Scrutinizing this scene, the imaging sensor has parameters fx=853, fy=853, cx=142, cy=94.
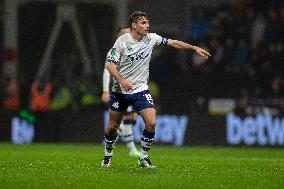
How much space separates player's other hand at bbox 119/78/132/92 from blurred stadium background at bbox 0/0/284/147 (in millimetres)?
10034

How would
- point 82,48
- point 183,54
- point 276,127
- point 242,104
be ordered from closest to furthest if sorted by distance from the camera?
point 276,127, point 242,104, point 183,54, point 82,48

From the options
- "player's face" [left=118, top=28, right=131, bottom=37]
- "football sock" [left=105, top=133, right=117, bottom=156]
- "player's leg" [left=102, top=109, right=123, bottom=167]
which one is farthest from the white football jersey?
"player's face" [left=118, top=28, right=131, bottom=37]

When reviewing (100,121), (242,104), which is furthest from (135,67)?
(242,104)

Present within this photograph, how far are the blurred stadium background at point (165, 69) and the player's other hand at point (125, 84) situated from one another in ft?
32.9

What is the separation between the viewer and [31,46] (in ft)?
89.9

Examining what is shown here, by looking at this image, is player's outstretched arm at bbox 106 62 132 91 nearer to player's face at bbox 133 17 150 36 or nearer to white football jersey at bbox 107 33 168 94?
white football jersey at bbox 107 33 168 94

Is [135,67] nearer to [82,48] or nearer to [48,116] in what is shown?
[48,116]

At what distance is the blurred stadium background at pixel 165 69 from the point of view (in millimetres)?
22359

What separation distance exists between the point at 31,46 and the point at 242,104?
7.62 m

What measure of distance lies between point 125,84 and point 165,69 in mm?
12710

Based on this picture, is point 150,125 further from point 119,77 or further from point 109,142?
point 109,142

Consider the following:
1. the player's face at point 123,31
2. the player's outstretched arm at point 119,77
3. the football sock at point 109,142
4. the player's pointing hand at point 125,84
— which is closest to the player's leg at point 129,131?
the player's face at point 123,31

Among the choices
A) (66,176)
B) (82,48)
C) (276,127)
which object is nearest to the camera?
(66,176)

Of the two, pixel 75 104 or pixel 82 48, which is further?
pixel 82 48
